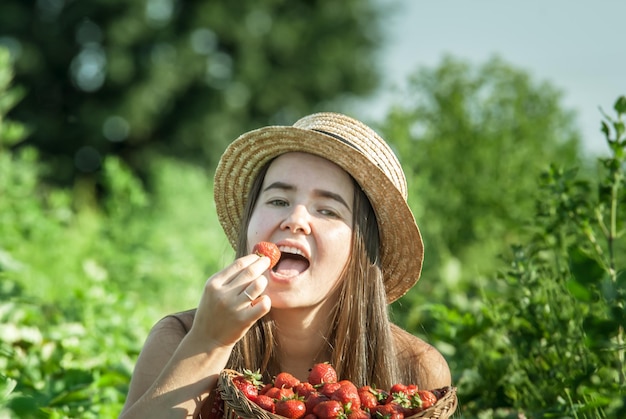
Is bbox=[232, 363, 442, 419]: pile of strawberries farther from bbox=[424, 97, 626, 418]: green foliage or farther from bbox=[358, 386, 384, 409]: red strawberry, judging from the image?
bbox=[424, 97, 626, 418]: green foliage

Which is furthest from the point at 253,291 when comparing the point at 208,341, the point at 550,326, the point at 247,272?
the point at 550,326

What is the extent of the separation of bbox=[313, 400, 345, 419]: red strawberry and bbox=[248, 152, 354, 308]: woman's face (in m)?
0.53

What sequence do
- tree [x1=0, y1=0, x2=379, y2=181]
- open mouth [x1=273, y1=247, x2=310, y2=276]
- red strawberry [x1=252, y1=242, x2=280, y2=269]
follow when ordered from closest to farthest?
red strawberry [x1=252, y1=242, x2=280, y2=269] → open mouth [x1=273, y1=247, x2=310, y2=276] → tree [x1=0, y1=0, x2=379, y2=181]

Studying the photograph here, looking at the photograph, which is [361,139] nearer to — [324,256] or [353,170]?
[353,170]

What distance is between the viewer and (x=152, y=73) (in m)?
21.7

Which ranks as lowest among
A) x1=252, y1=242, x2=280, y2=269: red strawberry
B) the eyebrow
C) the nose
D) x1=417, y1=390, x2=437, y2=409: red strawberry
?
x1=417, y1=390, x2=437, y2=409: red strawberry

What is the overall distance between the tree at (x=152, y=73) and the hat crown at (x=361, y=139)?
62.8 ft

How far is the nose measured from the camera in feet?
8.54

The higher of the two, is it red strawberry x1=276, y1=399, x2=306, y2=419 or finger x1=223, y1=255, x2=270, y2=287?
finger x1=223, y1=255, x2=270, y2=287

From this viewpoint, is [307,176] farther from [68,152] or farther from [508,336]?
[68,152]

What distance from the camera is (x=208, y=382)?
7.73 feet

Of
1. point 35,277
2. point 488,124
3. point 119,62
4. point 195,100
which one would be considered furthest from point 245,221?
point 195,100

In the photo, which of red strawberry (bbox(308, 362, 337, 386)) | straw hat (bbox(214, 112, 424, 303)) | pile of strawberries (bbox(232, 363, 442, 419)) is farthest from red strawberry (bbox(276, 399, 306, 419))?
straw hat (bbox(214, 112, 424, 303))

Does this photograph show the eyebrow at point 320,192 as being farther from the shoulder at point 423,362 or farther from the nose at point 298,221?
the shoulder at point 423,362
